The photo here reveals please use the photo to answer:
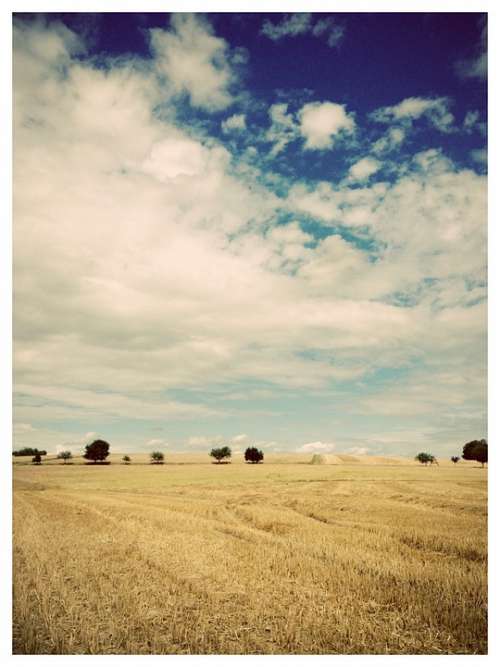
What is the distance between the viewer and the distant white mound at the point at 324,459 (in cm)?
13475

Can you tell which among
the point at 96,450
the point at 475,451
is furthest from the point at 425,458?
the point at 96,450

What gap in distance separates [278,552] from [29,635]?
7.93 metres

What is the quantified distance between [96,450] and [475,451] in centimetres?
9948

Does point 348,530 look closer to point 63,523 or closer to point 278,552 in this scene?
point 278,552

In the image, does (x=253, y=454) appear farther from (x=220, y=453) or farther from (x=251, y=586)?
(x=251, y=586)

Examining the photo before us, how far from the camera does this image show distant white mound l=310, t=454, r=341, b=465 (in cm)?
13475

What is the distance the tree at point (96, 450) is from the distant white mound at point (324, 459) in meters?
61.0

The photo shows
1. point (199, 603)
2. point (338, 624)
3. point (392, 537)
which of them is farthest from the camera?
point (392, 537)

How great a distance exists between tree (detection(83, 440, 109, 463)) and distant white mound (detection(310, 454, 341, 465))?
61.0 metres

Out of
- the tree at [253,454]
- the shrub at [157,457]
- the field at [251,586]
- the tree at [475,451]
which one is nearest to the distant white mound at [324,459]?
the tree at [253,454]

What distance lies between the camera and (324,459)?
138 meters

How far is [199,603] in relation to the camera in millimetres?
9516
